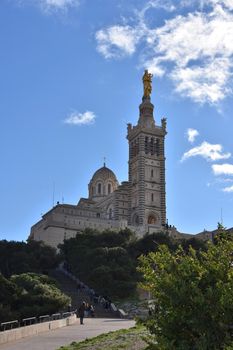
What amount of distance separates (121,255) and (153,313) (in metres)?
47.0

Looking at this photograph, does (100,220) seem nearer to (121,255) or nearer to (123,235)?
(123,235)

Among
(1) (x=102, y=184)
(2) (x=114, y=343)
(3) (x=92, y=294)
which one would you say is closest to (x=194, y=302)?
(2) (x=114, y=343)

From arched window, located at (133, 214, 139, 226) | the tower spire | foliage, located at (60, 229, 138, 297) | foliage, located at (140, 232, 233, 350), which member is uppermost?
the tower spire

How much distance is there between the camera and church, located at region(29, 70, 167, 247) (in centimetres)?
8238

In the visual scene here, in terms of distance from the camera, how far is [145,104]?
9594 centimetres

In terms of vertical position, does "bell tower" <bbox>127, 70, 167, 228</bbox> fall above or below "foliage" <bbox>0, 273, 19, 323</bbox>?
above

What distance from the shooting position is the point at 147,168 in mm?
91188

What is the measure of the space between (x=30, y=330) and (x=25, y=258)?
36.6 meters

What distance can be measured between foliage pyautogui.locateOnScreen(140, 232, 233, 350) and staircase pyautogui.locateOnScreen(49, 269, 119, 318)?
1147 inches

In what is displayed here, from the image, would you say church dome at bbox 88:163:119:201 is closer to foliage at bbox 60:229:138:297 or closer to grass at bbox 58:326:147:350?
foliage at bbox 60:229:138:297

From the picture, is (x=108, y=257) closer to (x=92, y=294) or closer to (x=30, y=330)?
(x=92, y=294)

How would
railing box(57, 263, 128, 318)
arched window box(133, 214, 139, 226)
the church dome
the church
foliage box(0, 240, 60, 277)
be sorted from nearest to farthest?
1. railing box(57, 263, 128, 318)
2. foliage box(0, 240, 60, 277)
3. the church
4. arched window box(133, 214, 139, 226)
5. the church dome

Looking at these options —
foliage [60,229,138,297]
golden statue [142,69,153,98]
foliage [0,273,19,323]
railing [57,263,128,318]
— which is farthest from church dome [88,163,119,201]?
foliage [0,273,19,323]

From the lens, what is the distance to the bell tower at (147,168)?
88000 mm
